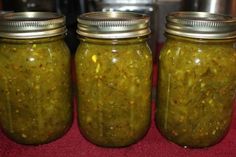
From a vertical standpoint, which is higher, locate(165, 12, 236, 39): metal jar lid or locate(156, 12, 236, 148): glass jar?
locate(165, 12, 236, 39): metal jar lid

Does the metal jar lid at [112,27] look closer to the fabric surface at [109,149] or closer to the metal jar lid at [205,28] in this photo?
the metal jar lid at [205,28]

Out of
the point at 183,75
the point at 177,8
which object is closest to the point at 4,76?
the point at 183,75

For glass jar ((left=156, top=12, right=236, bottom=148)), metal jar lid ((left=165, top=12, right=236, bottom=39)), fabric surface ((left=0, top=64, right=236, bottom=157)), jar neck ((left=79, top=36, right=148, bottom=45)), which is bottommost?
fabric surface ((left=0, top=64, right=236, bottom=157))

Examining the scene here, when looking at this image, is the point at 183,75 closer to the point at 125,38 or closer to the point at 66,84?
the point at 125,38

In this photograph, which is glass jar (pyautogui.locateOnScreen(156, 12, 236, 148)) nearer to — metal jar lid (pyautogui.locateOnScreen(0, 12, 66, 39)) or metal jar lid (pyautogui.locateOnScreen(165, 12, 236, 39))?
metal jar lid (pyautogui.locateOnScreen(165, 12, 236, 39))

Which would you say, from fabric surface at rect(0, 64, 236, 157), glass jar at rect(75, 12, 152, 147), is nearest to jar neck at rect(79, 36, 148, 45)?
glass jar at rect(75, 12, 152, 147)

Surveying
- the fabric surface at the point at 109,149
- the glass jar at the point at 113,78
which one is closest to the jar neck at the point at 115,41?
the glass jar at the point at 113,78

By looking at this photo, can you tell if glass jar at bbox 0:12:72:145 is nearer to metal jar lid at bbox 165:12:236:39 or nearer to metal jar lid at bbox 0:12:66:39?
metal jar lid at bbox 0:12:66:39
